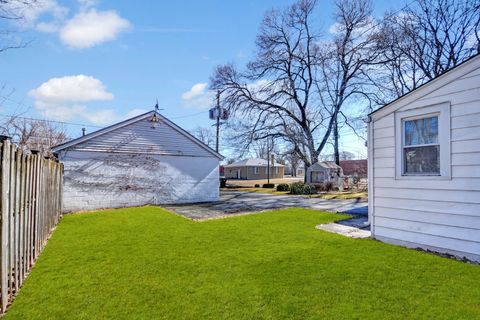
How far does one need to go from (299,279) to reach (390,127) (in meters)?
3.67

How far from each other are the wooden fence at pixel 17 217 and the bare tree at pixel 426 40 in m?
19.3

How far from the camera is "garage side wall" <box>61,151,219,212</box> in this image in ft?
36.6

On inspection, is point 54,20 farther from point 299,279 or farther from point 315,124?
point 315,124

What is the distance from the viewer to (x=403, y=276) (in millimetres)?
3740

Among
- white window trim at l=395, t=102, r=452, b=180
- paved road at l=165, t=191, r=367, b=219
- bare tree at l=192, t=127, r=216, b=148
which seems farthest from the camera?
bare tree at l=192, t=127, r=216, b=148

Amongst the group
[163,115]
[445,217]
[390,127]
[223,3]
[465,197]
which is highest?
[223,3]

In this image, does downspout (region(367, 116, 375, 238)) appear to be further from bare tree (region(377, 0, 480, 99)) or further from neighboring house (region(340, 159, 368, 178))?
neighboring house (region(340, 159, 368, 178))

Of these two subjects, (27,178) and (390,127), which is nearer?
(27,178)

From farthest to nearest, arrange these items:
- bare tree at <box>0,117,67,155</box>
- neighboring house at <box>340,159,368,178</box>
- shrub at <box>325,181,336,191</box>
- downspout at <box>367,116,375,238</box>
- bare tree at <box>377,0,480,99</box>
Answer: neighboring house at <box>340,159,368,178</box>
shrub at <box>325,181,336,191</box>
bare tree at <box>0,117,67,155</box>
bare tree at <box>377,0,480,99</box>
downspout at <box>367,116,375,238</box>

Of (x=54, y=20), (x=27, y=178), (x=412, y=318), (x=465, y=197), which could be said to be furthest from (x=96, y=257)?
(x=465, y=197)

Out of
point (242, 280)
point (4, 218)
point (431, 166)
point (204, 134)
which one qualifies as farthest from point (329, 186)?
point (204, 134)

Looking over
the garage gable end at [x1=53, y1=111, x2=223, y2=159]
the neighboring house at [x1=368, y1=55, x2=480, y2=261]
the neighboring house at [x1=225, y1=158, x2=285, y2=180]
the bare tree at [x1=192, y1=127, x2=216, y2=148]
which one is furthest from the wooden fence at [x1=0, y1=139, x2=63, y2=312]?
the bare tree at [x1=192, y1=127, x2=216, y2=148]

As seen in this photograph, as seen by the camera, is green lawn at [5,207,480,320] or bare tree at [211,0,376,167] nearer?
green lawn at [5,207,480,320]

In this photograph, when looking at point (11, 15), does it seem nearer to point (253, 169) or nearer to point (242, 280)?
point (242, 280)
